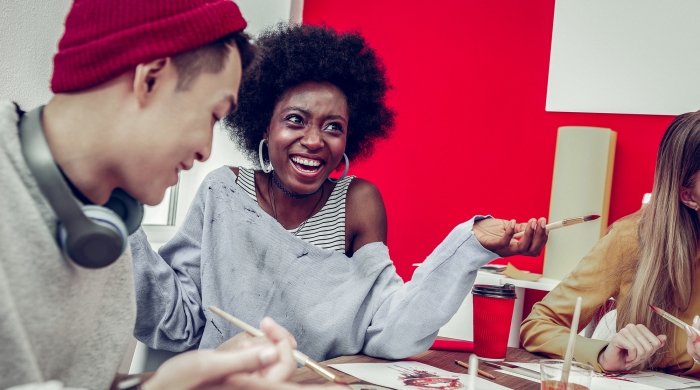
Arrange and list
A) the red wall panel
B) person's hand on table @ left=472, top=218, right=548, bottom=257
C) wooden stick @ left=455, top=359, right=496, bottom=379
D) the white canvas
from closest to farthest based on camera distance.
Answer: wooden stick @ left=455, top=359, right=496, bottom=379 < person's hand on table @ left=472, top=218, right=548, bottom=257 < the white canvas < the red wall panel

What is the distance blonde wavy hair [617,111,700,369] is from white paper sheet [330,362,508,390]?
0.78 meters

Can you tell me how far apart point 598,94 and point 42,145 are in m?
2.66

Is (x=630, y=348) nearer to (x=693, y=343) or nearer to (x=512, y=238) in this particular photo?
(x=693, y=343)

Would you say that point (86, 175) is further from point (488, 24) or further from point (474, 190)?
point (488, 24)

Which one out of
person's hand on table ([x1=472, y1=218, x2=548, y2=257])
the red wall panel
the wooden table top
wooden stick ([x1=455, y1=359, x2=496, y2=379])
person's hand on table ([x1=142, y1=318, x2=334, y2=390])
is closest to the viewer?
person's hand on table ([x1=142, y1=318, x2=334, y2=390])

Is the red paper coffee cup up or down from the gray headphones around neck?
down

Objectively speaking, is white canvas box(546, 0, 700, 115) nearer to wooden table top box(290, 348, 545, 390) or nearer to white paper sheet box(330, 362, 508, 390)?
wooden table top box(290, 348, 545, 390)

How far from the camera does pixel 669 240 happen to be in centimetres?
171

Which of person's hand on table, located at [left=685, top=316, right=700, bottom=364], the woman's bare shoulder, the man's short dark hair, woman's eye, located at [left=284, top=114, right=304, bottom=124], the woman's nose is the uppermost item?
the man's short dark hair

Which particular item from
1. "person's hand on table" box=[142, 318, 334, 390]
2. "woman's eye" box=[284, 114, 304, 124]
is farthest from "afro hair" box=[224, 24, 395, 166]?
"person's hand on table" box=[142, 318, 334, 390]

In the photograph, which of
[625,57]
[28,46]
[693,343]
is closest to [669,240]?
[693,343]

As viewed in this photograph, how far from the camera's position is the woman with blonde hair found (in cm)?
159

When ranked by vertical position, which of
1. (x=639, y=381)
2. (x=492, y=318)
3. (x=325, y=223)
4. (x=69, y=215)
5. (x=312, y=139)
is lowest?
(x=639, y=381)

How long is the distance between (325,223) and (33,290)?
1.01 metres
